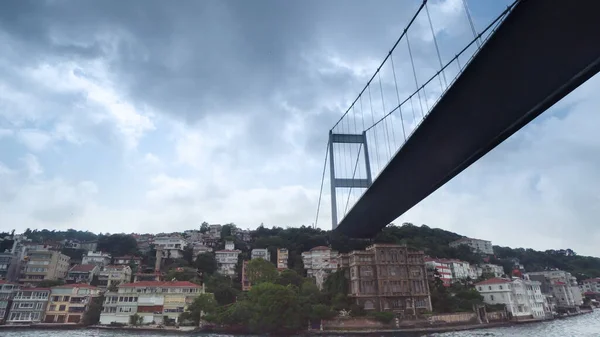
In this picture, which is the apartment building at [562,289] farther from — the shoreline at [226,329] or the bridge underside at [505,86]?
the bridge underside at [505,86]

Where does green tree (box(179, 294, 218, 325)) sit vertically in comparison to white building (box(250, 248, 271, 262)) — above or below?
below

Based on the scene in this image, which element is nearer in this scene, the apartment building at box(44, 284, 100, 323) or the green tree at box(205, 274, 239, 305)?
the apartment building at box(44, 284, 100, 323)

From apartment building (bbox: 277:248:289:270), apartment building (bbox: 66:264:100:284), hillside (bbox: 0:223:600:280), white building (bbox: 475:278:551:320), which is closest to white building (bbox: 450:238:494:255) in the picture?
hillside (bbox: 0:223:600:280)

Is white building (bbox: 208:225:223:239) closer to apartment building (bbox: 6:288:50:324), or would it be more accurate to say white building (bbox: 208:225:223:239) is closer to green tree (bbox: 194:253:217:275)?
green tree (bbox: 194:253:217:275)

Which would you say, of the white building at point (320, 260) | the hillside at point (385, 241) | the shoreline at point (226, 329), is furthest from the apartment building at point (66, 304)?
the white building at point (320, 260)

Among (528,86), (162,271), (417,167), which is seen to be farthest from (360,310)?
(162,271)

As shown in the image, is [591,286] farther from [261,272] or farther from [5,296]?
[5,296]

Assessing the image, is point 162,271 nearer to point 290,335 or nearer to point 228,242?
point 228,242
